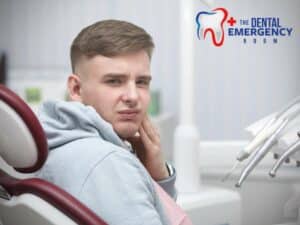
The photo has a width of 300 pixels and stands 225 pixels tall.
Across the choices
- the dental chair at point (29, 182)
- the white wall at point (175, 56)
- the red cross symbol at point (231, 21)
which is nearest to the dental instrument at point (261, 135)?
the red cross symbol at point (231, 21)

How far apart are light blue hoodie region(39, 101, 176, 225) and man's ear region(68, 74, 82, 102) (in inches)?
5.7

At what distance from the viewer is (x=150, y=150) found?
3.49 ft

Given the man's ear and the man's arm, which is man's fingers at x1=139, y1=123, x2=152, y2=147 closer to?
the man's arm

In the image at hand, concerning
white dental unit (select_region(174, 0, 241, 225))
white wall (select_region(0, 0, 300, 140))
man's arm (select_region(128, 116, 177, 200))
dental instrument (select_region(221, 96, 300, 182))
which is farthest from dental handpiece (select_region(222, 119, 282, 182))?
white wall (select_region(0, 0, 300, 140))

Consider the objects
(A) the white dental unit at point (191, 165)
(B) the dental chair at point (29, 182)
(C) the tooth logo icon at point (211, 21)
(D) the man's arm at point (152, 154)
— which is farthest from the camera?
(C) the tooth logo icon at point (211, 21)

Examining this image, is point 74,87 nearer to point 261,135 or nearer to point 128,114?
point 128,114

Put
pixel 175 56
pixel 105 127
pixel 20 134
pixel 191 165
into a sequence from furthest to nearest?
pixel 175 56, pixel 191 165, pixel 105 127, pixel 20 134

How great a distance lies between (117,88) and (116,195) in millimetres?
247

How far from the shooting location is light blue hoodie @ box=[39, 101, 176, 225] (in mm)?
690

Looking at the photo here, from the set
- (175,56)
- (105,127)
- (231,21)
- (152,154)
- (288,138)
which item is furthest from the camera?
(175,56)

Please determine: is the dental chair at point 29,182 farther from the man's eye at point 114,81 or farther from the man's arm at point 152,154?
the man's arm at point 152,154

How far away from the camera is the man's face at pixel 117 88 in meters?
0.87

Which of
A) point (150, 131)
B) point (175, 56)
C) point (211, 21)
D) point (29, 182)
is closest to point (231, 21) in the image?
point (211, 21)

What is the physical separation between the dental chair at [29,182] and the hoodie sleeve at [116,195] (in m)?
0.03
